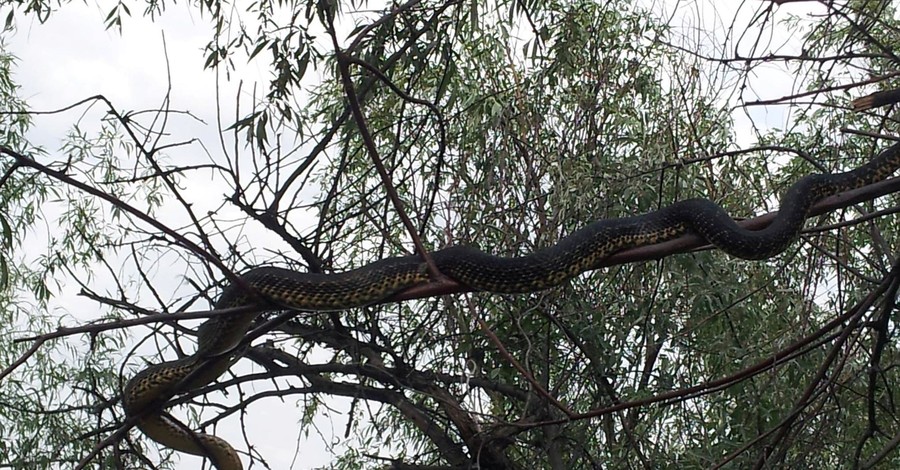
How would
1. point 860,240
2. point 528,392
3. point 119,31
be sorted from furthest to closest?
point 860,240 → point 528,392 → point 119,31

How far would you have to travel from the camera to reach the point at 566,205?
4.42 m

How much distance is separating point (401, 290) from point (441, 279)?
131 mm

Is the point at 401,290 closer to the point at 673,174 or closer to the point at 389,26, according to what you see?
the point at 389,26

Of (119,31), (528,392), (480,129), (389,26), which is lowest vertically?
(528,392)

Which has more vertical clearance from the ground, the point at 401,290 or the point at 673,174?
the point at 673,174

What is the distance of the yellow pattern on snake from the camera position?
8.52 ft

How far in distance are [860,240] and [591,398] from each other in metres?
1.73

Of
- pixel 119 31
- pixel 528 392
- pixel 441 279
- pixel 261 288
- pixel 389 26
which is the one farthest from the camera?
pixel 528 392

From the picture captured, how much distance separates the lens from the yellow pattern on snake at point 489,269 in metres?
2.60

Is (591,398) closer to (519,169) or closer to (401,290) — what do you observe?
(519,169)

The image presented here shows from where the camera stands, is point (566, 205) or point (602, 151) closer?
point (566, 205)

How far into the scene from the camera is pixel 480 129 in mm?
4598

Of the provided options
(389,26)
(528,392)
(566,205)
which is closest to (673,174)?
(566,205)

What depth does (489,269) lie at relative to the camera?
2.62 meters
